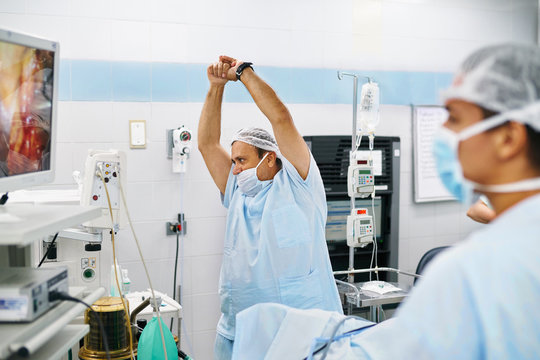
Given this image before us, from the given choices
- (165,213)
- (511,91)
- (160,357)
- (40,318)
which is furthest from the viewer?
(165,213)

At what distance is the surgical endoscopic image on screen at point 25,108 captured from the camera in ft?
4.31

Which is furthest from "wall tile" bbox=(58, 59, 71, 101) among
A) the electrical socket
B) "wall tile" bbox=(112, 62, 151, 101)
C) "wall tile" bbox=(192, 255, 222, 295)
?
"wall tile" bbox=(192, 255, 222, 295)

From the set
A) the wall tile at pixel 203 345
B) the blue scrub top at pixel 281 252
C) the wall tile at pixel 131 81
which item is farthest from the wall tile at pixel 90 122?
the wall tile at pixel 203 345

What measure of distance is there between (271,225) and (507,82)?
145 centimetres

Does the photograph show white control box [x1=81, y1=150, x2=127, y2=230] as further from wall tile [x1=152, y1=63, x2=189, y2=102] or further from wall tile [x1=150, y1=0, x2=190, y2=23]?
wall tile [x1=150, y1=0, x2=190, y2=23]

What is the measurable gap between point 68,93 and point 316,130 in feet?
5.56

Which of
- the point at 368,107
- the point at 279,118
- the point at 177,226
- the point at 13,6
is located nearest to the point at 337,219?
the point at 368,107

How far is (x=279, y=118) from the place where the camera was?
223 cm

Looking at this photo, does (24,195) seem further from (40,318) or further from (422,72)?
(422,72)

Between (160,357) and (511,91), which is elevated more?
(511,91)

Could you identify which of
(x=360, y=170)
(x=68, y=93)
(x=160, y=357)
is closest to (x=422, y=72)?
(x=360, y=170)

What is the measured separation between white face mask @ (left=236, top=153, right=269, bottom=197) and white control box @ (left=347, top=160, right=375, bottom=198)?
90 centimetres

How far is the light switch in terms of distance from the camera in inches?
133

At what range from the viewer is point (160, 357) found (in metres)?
2.02
